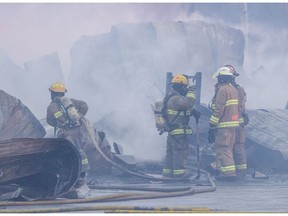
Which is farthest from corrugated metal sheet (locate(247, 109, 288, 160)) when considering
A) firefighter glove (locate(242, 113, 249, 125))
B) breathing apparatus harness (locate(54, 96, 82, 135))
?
breathing apparatus harness (locate(54, 96, 82, 135))

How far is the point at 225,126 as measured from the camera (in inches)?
394

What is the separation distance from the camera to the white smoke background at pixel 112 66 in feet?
37.4

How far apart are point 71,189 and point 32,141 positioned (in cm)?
87

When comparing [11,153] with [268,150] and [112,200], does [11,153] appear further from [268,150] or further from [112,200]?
[268,150]

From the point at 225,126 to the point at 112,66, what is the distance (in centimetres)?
292

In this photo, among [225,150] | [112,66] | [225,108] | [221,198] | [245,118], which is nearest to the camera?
[221,198]

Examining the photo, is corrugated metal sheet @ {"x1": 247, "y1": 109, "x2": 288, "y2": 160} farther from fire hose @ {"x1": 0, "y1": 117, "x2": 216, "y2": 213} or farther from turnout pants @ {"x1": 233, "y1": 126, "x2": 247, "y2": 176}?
fire hose @ {"x1": 0, "y1": 117, "x2": 216, "y2": 213}

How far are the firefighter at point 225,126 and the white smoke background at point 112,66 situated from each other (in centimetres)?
164

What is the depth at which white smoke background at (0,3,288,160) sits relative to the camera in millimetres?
11391

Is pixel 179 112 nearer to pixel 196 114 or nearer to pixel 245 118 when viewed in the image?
pixel 196 114

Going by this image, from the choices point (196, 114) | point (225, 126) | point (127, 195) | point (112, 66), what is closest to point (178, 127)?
point (196, 114)

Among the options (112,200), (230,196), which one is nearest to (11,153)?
(112,200)

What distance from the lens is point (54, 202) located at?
311 inches

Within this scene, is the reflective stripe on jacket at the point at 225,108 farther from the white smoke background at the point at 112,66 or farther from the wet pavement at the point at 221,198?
the white smoke background at the point at 112,66
